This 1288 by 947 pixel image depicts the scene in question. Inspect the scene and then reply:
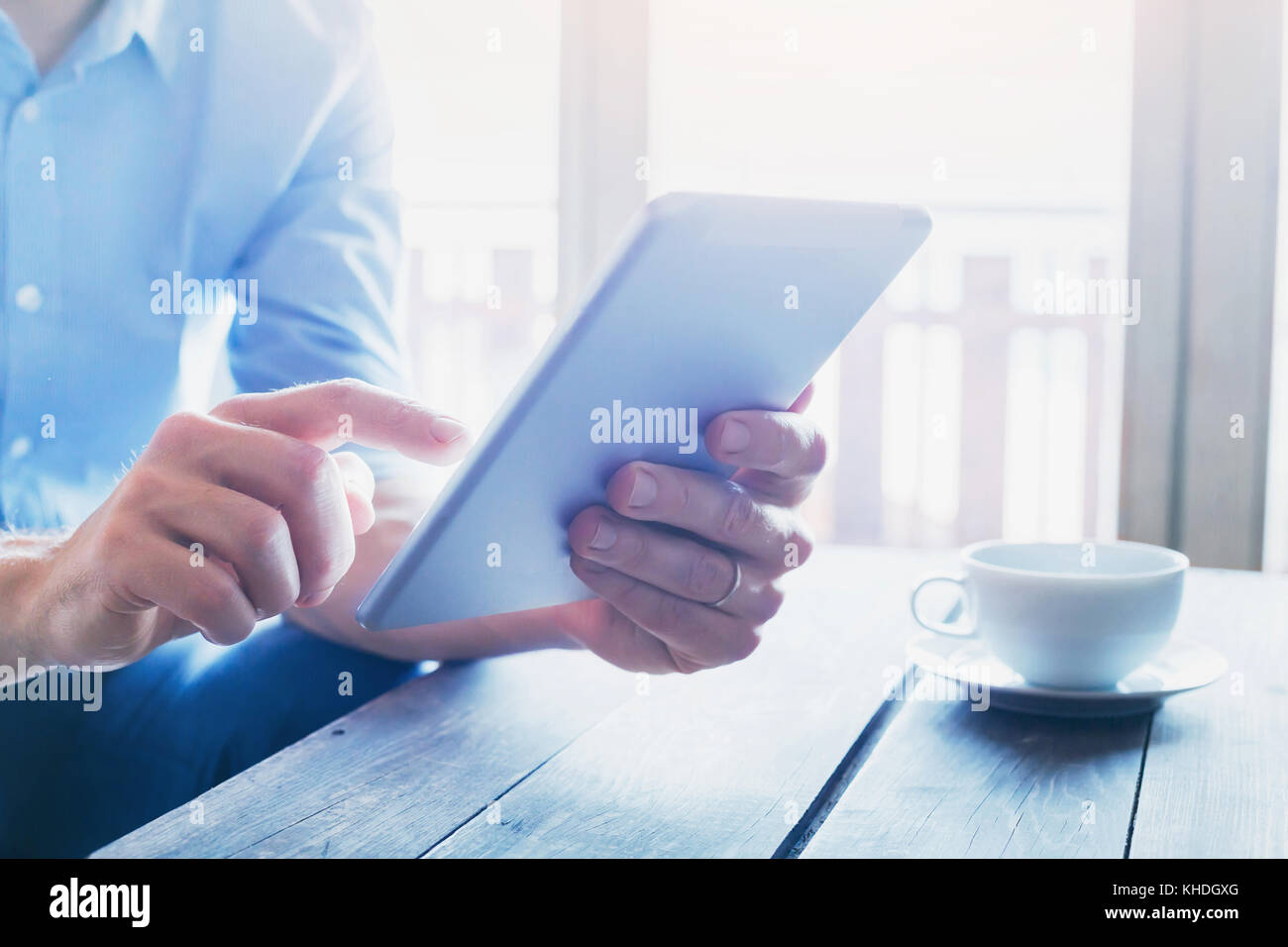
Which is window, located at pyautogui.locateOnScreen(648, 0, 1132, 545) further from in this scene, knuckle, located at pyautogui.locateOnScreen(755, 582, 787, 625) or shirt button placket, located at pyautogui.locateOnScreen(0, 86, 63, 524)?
shirt button placket, located at pyautogui.locateOnScreen(0, 86, 63, 524)

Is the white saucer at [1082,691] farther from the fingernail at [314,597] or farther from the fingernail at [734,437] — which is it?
the fingernail at [314,597]

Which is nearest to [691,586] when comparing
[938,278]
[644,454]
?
[644,454]

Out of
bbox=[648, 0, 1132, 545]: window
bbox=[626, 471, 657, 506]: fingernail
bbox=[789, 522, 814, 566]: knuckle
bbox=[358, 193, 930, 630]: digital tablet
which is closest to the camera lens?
bbox=[358, 193, 930, 630]: digital tablet

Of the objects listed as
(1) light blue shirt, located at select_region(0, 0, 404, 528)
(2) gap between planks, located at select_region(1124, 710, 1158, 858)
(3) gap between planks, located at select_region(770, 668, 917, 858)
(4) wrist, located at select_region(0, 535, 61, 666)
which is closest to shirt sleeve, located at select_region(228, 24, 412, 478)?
(1) light blue shirt, located at select_region(0, 0, 404, 528)

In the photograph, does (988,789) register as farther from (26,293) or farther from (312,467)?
(26,293)

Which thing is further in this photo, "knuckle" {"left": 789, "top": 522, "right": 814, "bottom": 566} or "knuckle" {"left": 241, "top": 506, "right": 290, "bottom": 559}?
"knuckle" {"left": 789, "top": 522, "right": 814, "bottom": 566}

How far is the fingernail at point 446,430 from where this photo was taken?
57 cm

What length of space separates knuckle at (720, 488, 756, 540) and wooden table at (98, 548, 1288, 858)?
13cm

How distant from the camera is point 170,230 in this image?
985 millimetres

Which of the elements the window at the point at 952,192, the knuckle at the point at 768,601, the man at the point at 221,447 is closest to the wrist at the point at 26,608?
the man at the point at 221,447

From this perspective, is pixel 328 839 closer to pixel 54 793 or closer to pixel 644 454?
pixel 644 454

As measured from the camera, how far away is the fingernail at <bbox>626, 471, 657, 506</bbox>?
0.59 metres

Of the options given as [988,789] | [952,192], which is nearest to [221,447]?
[988,789]
